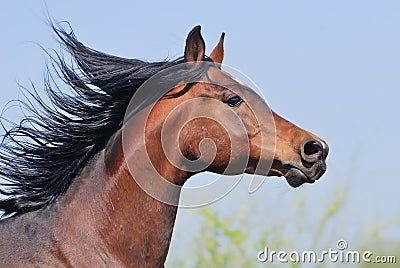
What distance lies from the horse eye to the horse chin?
47cm

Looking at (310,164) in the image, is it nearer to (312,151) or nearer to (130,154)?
(312,151)

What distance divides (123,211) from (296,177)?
0.97 meters

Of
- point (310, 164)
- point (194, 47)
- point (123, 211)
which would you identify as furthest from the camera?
point (194, 47)

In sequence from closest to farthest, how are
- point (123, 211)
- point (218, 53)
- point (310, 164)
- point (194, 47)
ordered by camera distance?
point (123, 211)
point (310, 164)
point (194, 47)
point (218, 53)

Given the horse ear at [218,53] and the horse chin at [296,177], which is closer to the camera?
the horse chin at [296,177]

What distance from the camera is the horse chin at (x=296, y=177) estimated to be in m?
4.51

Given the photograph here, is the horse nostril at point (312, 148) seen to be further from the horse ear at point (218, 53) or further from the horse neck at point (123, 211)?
the horse ear at point (218, 53)

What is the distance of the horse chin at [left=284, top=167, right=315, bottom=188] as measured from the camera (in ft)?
14.8

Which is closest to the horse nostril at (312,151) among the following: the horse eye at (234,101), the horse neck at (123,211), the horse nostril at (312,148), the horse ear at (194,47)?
the horse nostril at (312,148)

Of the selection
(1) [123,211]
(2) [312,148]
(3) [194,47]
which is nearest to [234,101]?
(3) [194,47]

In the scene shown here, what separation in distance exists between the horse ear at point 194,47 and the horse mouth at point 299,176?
80cm

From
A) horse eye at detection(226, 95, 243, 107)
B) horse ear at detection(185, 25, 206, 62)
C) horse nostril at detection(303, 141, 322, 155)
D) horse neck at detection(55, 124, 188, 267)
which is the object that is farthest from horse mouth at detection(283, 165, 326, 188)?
horse ear at detection(185, 25, 206, 62)

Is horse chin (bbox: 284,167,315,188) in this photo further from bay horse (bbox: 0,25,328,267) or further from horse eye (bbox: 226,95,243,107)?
horse eye (bbox: 226,95,243,107)

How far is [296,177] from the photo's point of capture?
14.9ft
